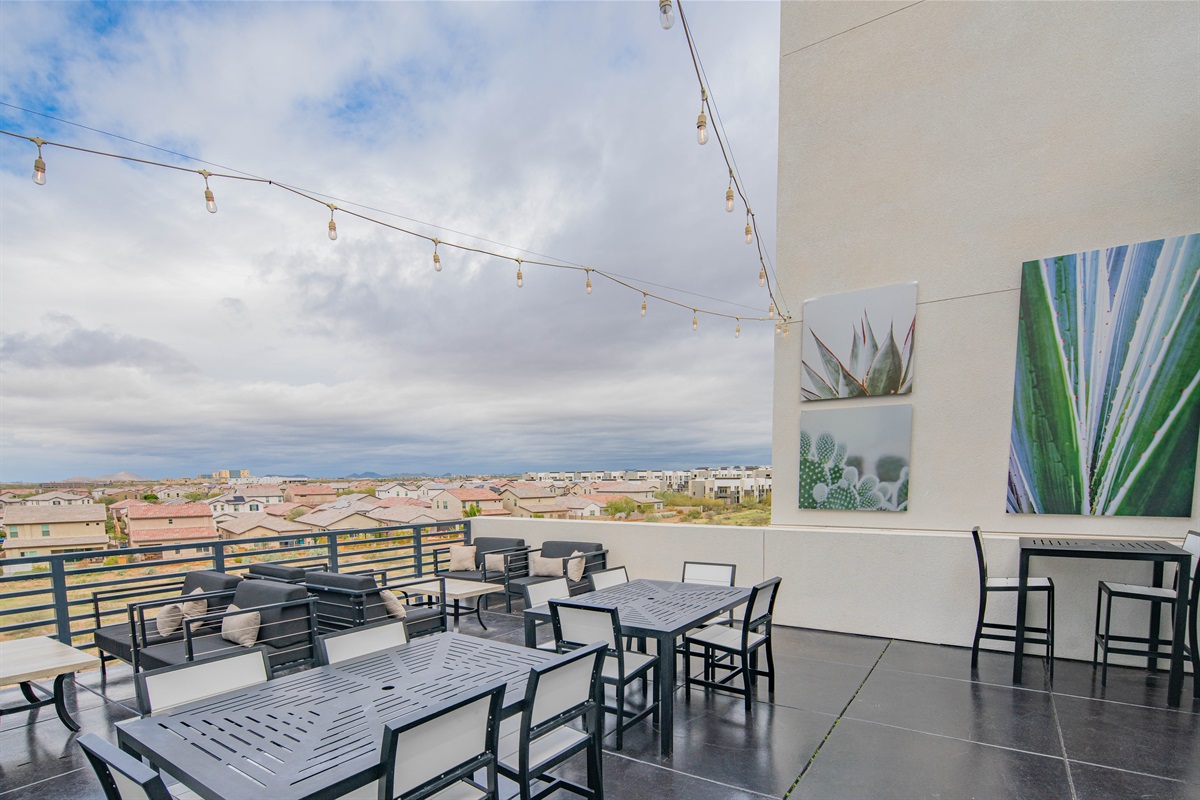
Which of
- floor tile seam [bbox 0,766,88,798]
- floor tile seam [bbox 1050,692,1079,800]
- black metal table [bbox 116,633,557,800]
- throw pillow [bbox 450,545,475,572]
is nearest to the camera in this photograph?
black metal table [bbox 116,633,557,800]

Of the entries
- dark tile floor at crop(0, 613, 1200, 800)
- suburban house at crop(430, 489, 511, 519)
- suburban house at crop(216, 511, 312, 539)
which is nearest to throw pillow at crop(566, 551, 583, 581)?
suburban house at crop(430, 489, 511, 519)

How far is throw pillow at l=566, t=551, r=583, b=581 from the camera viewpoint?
572cm

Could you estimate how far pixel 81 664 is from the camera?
9.56 ft

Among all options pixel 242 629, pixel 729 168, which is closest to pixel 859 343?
pixel 729 168

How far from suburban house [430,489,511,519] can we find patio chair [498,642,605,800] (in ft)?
18.4

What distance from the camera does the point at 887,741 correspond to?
2877 millimetres

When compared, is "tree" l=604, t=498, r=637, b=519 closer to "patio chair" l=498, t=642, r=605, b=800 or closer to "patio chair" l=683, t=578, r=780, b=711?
"patio chair" l=683, t=578, r=780, b=711

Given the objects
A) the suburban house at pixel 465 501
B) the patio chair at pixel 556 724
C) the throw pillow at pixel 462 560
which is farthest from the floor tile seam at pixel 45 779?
the suburban house at pixel 465 501

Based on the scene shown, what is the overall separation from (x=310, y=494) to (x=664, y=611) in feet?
19.9

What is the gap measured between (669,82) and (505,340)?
6.39m

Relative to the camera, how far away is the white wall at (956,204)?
4180 millimetres

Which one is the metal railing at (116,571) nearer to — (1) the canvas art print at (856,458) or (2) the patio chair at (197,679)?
(2) the patio chair at (197,679)

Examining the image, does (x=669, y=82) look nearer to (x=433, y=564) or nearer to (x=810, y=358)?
(x=810, y=358)

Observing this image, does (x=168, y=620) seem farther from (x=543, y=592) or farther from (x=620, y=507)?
(x=620, y=507)
